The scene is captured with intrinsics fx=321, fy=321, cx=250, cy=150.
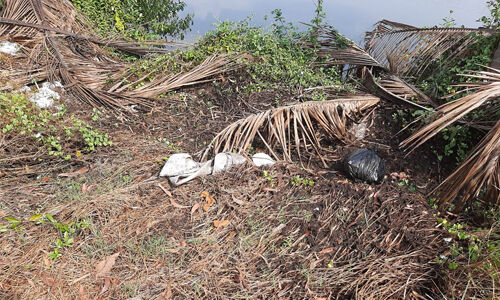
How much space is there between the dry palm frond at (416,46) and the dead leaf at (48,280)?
399 cm

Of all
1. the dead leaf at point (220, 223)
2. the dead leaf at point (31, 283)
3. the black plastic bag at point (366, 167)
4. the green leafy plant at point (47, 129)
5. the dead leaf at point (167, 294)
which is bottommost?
the dead leaf at point (167, 294)

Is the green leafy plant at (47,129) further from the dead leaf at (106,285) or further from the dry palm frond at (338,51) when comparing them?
the dry palm frond at (338,51)

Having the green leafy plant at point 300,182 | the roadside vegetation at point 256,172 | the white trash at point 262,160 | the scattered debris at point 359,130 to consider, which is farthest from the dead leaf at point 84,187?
the scattered debris at point 359,130

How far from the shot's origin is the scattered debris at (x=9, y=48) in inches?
170

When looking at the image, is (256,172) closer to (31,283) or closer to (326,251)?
(326,251)

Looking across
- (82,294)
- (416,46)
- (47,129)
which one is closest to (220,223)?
(82,294)

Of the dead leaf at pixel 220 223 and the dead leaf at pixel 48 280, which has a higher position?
the dead leaf at pixel 220 223

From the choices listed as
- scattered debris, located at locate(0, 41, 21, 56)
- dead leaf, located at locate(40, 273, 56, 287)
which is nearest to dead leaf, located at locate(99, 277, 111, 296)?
dead leaf, located at locate(40, 273, 56, 287)

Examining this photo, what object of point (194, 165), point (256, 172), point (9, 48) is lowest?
point (256, 172)

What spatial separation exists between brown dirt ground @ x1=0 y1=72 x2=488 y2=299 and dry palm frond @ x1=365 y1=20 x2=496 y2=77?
118 centimetres

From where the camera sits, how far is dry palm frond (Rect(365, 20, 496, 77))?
3.65 meters

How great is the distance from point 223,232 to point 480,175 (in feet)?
6.39

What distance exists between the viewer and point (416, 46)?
13.1 ft

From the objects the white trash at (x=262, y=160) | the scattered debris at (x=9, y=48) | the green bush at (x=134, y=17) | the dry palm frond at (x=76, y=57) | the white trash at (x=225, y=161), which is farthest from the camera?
the green bush at (x=134, y=17)
